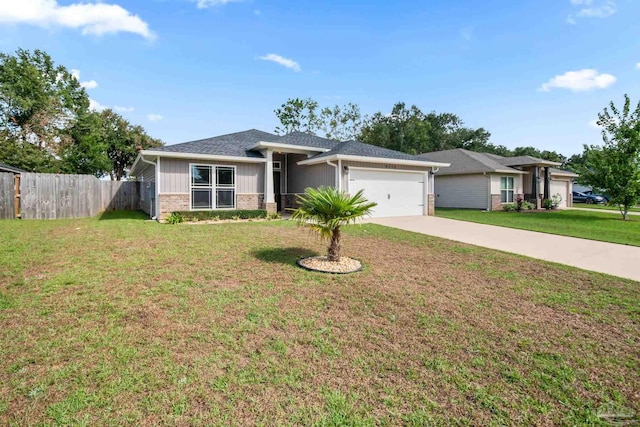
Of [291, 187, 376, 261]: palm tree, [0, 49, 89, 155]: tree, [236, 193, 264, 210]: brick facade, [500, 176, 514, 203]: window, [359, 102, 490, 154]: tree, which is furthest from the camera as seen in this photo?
[359, 102, 490, 154]: tree

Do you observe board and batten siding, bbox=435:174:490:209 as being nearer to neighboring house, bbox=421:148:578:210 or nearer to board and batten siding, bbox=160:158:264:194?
neighboring house, bbox=421:148:578:210

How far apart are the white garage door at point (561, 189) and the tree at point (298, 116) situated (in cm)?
2542

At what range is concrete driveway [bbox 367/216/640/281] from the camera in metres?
6.52

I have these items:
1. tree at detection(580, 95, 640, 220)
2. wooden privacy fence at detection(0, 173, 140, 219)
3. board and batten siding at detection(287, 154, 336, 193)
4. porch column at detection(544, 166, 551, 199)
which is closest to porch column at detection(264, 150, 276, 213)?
board and batten siding at detection(287, 154, 336, 193)

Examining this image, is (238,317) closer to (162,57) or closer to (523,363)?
(523,363)

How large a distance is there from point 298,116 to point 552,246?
34.1 metres

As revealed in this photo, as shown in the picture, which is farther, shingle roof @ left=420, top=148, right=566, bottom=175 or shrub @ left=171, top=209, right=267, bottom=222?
shingle roof @ left=420, top=148, right=566, bottom=175

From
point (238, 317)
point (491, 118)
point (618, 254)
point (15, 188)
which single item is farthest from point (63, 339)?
point (491, 118)

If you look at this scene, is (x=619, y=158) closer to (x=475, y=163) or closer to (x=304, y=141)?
(x=475, y=163)

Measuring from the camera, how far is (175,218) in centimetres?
1167

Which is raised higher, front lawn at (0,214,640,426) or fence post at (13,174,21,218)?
fence post at (13,174,21,218)

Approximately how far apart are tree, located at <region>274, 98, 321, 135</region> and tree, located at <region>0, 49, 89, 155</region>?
20.6 m

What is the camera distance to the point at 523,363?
2.94 m

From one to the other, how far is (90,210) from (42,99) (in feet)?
67.1
